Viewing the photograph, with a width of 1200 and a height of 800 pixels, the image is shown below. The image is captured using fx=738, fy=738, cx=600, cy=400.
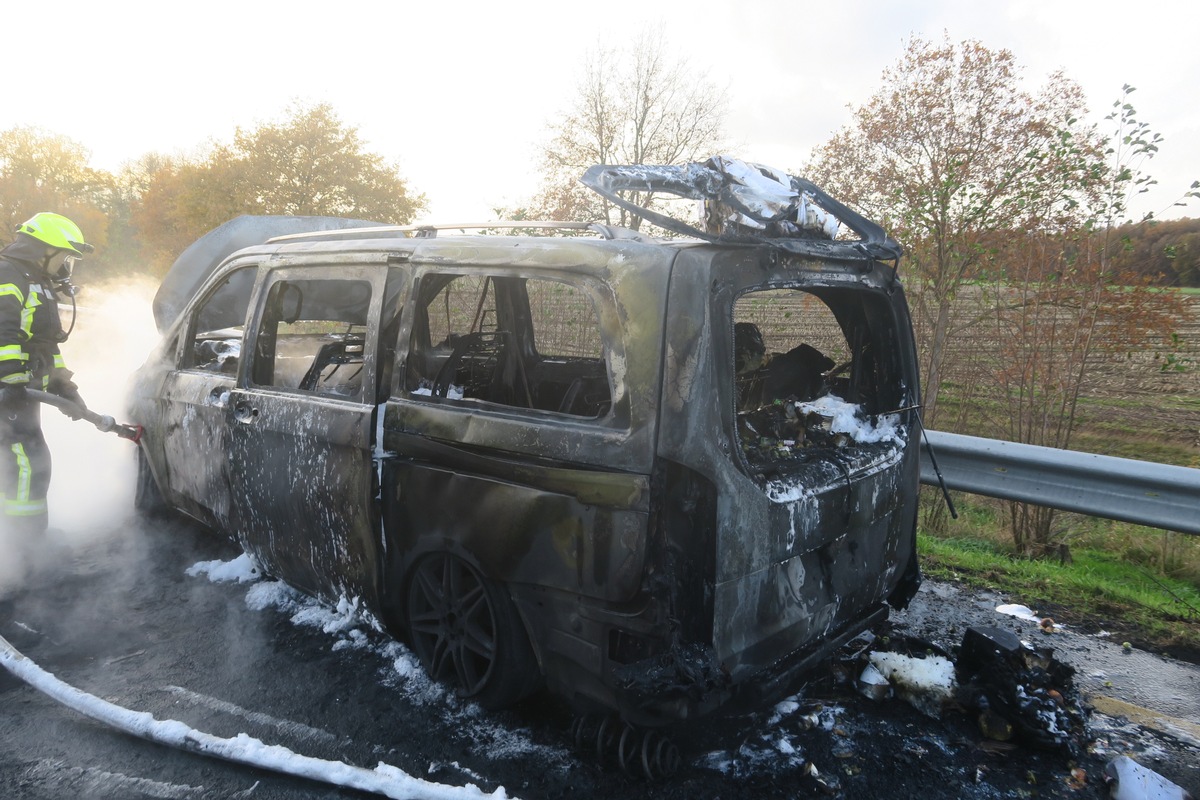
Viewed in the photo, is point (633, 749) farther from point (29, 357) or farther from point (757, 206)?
point (29, 357)

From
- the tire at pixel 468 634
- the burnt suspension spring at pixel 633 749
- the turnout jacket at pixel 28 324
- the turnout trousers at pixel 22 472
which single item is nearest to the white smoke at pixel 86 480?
the turnout trousers at pixel 22 472

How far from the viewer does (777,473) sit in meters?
2.40

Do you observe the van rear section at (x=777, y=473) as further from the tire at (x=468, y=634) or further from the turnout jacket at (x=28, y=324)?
the turnout jacket at (x=28, y=324)

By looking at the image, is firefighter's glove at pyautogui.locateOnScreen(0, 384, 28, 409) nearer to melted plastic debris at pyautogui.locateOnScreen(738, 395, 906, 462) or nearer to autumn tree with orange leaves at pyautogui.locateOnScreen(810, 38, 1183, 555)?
melted plastic debris at pyautogui.locateOnScreen(738, 395, 906, 462)

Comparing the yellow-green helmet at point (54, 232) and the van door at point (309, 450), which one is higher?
the yellow-green helmet at point (54, 232)

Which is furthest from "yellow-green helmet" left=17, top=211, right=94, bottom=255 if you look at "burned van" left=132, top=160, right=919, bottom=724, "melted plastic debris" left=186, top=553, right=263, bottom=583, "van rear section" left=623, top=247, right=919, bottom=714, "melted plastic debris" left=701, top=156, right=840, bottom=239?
"van rear section" left=623, top=247, right=919, bottom=714

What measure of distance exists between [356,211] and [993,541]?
111ft

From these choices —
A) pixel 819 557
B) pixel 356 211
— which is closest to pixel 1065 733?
pixel 819 557

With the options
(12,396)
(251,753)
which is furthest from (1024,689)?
(12,396)

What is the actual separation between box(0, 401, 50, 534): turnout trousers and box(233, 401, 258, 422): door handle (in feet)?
6.91

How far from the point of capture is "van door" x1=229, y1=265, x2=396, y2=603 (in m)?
3.01

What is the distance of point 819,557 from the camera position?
2.56m

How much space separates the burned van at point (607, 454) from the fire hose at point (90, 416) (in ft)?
3.46

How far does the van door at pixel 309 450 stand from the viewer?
3.01 meters
